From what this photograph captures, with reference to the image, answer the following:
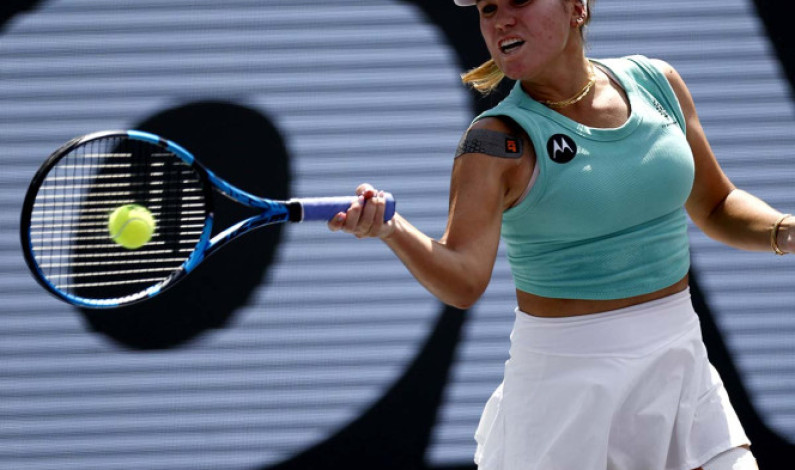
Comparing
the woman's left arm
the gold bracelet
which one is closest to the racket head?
the woman's left arm

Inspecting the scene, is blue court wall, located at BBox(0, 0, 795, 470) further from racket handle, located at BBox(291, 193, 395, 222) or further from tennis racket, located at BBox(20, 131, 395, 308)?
racket handle, located at BBox(291, 193, 395, 222)

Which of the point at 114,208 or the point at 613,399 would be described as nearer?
the point at 613,399

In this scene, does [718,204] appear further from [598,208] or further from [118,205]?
[118,205]

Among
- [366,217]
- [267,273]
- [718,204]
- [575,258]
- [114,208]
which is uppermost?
[366,217]

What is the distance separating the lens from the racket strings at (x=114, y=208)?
252 centimetres

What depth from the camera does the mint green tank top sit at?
191 centimetres

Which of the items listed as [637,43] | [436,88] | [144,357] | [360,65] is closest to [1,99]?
[144,357]

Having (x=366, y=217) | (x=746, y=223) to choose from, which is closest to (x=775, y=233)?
(x=746, y=223)

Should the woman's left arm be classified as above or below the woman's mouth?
below

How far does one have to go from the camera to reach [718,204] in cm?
229

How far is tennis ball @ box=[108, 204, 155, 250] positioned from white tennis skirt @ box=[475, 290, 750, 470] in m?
0.85

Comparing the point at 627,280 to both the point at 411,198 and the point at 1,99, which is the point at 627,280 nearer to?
the point at 411,198

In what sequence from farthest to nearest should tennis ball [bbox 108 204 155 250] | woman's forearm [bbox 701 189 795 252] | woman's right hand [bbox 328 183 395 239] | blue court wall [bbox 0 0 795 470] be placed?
blue court wall [bbox 0 0 795 470], tennis ball [bbox 108 204 155 250], woman's forearm [bbox 701 189 795 252], woman's right hand [bbox 328 183 395 239]

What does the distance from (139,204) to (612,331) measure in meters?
1.19
